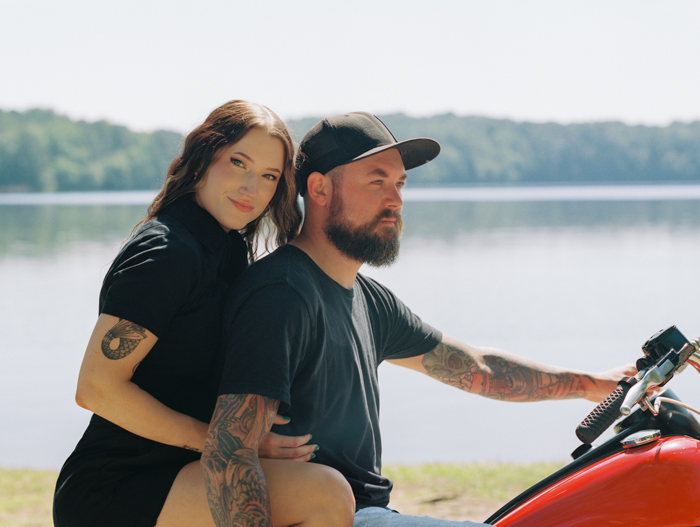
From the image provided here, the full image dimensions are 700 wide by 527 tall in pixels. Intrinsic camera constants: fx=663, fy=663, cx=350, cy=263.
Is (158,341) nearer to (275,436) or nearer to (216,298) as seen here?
(216,298)

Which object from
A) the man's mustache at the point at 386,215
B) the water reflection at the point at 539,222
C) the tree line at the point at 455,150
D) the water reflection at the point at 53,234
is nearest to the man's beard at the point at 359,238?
the man's mustache at the point at 386,215

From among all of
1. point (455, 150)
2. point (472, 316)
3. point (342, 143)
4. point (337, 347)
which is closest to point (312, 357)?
point (337, 347)

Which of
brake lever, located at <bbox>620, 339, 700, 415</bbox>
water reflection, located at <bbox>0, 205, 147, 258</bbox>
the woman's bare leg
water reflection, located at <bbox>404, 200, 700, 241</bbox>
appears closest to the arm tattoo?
the woman's bare leg

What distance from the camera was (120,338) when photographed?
5.89 ft

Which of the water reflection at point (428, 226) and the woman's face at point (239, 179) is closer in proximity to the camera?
the woman's face at point (239, 179)

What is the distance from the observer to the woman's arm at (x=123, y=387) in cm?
180

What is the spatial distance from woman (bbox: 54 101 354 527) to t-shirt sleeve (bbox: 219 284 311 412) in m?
Result: 0.14

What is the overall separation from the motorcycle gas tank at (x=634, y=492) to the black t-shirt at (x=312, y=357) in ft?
1.81

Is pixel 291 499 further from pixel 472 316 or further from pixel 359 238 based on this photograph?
pixel 472 316

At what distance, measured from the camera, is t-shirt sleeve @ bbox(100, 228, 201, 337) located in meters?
1.80

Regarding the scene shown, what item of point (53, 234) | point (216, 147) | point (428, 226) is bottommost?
point (53, 234)

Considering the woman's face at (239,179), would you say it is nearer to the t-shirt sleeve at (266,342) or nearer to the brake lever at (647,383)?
the t-shirt sleeve at (266,342)

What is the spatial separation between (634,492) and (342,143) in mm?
1371

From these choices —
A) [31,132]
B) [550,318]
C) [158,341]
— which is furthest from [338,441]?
[31,132]
